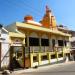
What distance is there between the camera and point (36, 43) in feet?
103

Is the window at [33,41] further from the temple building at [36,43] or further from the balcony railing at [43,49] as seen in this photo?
the balcony railing at [43,49]

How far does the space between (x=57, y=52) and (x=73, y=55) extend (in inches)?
310

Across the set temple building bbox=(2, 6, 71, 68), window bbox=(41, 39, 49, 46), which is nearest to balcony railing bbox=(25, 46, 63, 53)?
temple building bbox=(2, 6, 71, 68)

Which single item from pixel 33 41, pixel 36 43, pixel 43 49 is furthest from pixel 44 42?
pixel 33 41

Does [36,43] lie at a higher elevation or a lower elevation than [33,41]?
lower

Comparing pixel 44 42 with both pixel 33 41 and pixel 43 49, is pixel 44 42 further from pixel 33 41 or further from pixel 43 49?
pixel 33 41

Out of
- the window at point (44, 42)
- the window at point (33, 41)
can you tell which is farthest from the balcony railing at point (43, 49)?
the window at point (44, 42)

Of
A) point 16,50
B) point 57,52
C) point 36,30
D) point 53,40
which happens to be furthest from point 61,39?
point 16,50

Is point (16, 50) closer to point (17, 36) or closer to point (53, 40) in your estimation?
point (17, 36)

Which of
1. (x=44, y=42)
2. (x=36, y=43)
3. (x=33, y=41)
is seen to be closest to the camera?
(x=33, y=41)

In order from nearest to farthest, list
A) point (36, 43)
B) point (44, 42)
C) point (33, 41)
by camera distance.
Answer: point (33, 41) → point (36, 43) → point (44, 42)

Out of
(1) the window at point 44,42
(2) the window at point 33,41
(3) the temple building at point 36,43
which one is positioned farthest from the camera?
(1) the window at point 44,42

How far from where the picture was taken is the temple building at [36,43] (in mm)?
23953

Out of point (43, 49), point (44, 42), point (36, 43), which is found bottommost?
point (43, 49)
